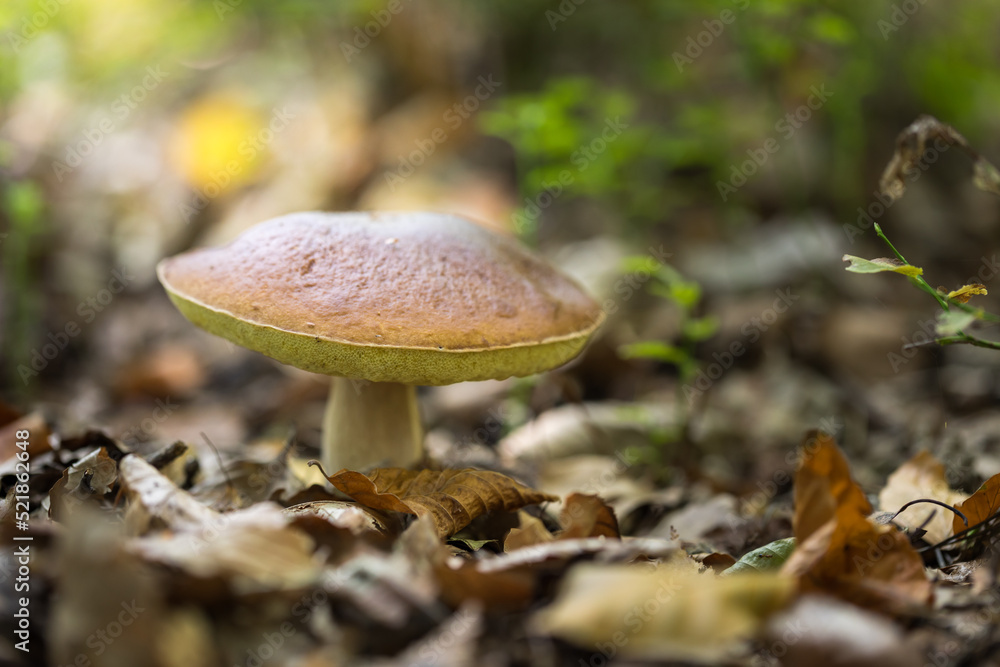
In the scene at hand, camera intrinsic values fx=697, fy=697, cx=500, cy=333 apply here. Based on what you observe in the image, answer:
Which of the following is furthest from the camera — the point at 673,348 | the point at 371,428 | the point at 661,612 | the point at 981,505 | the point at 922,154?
the point at 673,348

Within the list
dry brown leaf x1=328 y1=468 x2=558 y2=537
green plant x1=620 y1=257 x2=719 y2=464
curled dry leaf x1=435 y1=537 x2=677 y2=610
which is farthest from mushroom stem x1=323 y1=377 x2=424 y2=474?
green plant x1=620 y1=257 x2=719 y2=464

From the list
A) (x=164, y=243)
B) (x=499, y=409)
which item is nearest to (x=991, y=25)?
(x=499, y=409)

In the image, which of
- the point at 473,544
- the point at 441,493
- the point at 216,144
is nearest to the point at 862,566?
the point at 473,544

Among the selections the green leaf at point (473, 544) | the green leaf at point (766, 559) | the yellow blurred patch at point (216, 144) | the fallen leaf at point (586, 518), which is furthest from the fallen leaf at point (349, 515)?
the yellow blurred patch at point (216, 144)

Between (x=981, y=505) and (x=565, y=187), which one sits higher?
(x=565, y=187)

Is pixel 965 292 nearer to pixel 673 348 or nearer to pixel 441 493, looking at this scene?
pixel 673 348

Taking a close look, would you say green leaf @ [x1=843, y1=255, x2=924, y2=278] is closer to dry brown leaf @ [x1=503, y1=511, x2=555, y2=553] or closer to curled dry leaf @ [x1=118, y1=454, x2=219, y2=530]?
dry brown leaf @ [x1=503, y1=511, x2=555, y2=553]
